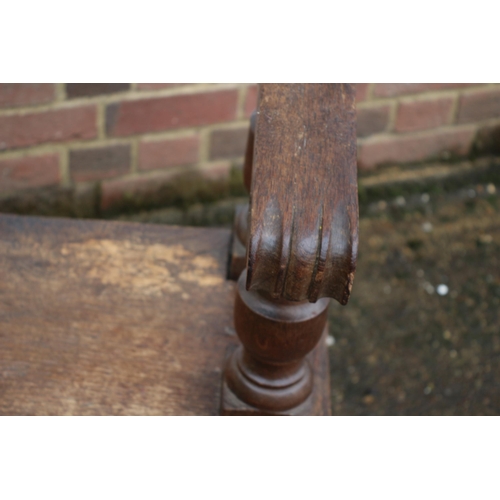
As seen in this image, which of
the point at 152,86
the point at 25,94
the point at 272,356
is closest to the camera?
the point at 272,356

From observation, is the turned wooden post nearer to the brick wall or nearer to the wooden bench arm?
the wooden bench arm

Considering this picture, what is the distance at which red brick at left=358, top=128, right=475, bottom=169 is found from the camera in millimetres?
1688

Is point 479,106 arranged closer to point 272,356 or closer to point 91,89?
point 91,89

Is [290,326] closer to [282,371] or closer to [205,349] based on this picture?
[282,371]

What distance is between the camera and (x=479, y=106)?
67.6 inches

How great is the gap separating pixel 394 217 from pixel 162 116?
0.63 meters

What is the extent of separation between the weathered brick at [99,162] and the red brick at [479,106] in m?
0.82

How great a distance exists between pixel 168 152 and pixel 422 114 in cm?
61

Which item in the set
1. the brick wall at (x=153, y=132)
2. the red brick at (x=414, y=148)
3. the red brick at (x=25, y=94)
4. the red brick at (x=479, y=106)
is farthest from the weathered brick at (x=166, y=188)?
the red brick at (x=479, y=106)

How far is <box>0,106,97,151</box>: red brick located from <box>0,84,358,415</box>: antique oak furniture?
36 cm

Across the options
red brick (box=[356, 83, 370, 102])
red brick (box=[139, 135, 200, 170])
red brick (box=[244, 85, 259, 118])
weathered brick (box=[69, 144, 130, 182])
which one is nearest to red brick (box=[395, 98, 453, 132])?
red brick (box=[356, 83, 370, 102])

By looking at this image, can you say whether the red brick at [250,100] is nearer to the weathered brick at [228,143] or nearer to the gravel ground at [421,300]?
the weathered brick at [228,143]

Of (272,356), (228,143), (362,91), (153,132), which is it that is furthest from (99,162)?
(272,356)

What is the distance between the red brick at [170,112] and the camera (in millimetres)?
1386
